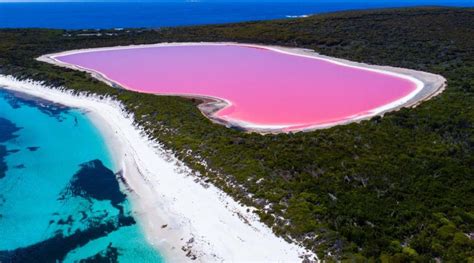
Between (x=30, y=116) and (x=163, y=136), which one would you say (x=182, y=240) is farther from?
(x=30, y=116)

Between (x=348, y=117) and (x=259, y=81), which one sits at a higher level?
(x=259, y=81)

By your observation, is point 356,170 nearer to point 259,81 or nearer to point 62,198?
point 62,198

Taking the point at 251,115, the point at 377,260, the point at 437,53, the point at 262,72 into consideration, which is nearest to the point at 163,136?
the point at 251,115

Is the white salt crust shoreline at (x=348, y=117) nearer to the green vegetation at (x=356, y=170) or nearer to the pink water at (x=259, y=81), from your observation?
the pink water at (x=259, y=81)

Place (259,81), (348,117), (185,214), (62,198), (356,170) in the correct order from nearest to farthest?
(185,214), (356,170), (62,198), (348,117), (259,81)

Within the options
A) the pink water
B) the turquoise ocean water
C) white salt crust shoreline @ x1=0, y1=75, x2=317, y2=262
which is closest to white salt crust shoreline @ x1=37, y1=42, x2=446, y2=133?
the pink water

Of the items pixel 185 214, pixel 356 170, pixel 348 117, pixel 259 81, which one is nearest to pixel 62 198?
pixel 185 214

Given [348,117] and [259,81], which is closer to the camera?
[348,117]

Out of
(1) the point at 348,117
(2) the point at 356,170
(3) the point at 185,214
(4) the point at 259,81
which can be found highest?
(4) the point at 259,81
